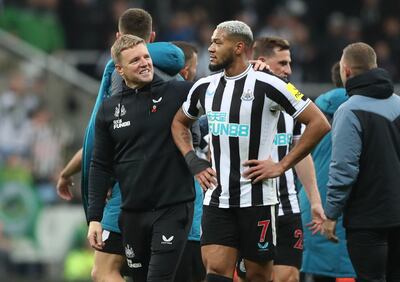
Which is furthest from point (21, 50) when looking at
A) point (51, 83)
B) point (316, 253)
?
point (316, 253)

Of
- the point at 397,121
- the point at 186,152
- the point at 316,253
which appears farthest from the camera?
the point at 316,253

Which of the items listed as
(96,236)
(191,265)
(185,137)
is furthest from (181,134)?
(191,265)

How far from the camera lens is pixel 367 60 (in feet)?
30.4

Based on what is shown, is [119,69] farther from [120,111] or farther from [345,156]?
[345,156]

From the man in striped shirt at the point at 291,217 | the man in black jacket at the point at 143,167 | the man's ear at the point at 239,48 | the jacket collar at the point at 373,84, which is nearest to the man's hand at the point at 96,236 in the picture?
the man in black jacket at the point at 143,167

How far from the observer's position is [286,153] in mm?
9406

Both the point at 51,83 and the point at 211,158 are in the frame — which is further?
the point at 51,83

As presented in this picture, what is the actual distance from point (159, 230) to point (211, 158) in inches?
25.9

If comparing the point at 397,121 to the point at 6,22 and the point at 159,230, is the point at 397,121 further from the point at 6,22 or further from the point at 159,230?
the point at 6,22

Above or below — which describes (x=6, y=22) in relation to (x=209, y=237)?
above

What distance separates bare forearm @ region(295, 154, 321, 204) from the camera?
989 cm

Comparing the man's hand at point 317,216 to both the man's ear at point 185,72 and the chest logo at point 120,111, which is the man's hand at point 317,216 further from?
the chest logo at point 120,111

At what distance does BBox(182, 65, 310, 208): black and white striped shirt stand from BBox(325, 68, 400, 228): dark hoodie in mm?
671

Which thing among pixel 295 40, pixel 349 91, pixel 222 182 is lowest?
pixel 222 182
